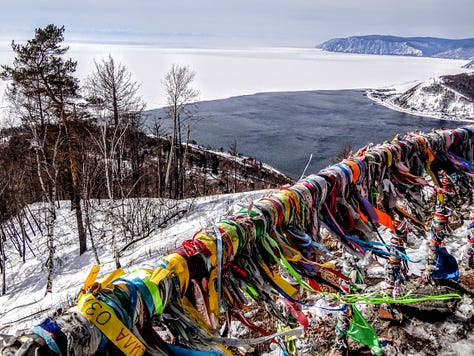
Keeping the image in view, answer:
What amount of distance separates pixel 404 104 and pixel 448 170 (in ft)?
346

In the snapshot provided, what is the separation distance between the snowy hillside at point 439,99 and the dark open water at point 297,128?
9179 millimetres

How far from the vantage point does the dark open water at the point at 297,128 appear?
49.0m

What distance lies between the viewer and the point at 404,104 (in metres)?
95.6

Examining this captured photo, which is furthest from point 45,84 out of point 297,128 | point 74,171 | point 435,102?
point 435,102

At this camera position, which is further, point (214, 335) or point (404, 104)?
point (404, 104)

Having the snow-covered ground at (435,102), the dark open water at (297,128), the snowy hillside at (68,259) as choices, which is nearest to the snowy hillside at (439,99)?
the snow-covered ground at (435,102)

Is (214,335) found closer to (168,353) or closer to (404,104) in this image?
(168,353)

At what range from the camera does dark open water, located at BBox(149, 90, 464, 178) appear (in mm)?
49031

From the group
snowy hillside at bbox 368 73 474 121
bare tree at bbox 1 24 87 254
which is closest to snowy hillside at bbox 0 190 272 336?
bare tree at bbox 1 24 87 254

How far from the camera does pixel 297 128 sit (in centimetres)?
6456

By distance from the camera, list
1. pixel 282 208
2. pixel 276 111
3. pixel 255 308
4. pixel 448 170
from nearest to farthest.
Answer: pixel 282 208, pixel 448 170, pixel 255 308, pixel 276 111

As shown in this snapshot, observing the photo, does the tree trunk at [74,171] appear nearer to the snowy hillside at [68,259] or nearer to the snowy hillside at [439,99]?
the snowy hillside at [68,259]

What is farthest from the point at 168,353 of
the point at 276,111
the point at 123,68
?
the point at 276,111

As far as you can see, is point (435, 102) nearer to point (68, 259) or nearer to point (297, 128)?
point (297, 128)
